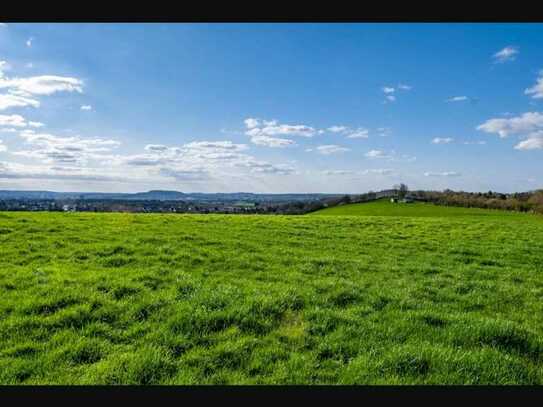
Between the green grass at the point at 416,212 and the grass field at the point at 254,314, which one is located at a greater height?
the green grass at the point at 416,212

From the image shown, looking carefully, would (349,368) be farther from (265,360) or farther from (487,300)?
(487,300)

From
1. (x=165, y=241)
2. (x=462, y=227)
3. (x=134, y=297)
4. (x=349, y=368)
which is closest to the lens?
(x=349, y=368)

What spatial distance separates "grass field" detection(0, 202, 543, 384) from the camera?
5.99 meters

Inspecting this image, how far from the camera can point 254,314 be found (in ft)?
26.3

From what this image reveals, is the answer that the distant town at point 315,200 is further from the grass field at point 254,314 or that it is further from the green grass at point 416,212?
the grass field at point 254,314

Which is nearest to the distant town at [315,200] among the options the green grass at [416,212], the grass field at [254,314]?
the green grass at [416,212]

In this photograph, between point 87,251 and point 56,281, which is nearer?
point 56,281

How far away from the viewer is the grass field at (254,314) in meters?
Result: 5.99

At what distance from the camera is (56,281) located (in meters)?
9.70

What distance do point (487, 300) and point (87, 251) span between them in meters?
12.4

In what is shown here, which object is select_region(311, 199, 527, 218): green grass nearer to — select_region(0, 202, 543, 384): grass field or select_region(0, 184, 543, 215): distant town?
select_region(0, 184, 543, 215): distant town

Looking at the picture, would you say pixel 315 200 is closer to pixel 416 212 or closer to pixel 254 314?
pixel 416 212

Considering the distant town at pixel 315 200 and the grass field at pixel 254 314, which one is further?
the distant town at pixel 315 200

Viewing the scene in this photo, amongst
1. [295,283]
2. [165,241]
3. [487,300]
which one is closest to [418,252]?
[487,300]
